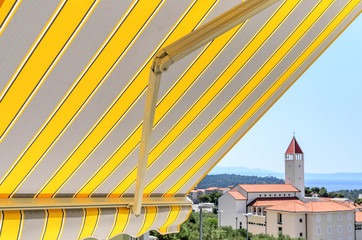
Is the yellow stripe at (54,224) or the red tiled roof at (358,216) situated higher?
the yellow stripe at (54,224)

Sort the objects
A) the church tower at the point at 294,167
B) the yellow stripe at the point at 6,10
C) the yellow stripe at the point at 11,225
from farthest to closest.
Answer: the church tower at the point at 294,167 → the yellow stripe at the point at 11,225 → the yellow stripe at the point at 6,10

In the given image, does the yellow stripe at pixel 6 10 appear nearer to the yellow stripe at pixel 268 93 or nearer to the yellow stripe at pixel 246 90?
the yellow stripe at pixel 246 90

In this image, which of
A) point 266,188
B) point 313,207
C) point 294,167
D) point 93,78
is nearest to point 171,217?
point 93,78

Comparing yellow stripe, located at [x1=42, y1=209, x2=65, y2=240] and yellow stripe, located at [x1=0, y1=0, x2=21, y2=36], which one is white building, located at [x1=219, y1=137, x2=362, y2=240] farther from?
yellow stripe, located at [x1=0, y1=0, x2=21, y2=36]

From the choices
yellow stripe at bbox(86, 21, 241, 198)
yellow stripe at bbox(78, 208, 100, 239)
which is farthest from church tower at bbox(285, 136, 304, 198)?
yellow stripe at bbox(86, 21, 241, 198)

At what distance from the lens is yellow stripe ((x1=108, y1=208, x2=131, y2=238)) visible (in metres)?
4.31

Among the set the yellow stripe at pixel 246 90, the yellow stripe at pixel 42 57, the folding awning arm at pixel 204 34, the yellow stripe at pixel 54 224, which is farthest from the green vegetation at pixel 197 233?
the folding awning arm at pixel 204 34

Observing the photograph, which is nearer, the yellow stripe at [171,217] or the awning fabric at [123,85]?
the awning fabric at [123,85]

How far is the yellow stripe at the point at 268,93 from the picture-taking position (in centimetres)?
435

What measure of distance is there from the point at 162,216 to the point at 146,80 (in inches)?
90.4

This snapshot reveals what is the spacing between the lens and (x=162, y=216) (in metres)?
4.98

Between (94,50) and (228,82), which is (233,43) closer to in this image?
(228,82)

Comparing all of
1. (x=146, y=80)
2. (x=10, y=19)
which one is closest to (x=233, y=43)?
(x=146, y=80)

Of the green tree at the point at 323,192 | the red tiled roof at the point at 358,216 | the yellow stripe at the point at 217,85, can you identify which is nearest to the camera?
the yellow stripe at the point at 217,85
